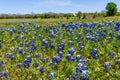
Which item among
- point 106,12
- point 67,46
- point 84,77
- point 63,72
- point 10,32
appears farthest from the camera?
point 106,12

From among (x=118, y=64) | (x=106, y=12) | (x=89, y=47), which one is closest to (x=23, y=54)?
(x=89, y=47)

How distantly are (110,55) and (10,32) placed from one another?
7150 millimetres

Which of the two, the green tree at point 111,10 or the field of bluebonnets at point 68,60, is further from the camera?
the green tree at point 111,10

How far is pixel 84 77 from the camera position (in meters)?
6.80

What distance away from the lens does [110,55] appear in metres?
9.79

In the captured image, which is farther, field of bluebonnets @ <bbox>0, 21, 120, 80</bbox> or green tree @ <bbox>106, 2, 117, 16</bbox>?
green tree @ <bbox>106, 2, 117, 16</bbox>

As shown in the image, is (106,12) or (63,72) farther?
(106,12)

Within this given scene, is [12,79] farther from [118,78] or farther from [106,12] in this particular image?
[106,12]

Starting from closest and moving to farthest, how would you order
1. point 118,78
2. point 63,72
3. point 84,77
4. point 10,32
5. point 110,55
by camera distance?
1. point 84,77
2. point 118,78
3. point 63,72
4. point 110,55
5. point 10,32

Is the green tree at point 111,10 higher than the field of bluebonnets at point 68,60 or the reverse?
the reverse

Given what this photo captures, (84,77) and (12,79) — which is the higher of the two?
(84,77)

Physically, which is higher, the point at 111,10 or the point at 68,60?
the point at 68,60

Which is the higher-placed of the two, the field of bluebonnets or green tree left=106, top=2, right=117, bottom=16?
the field of bluebonnets

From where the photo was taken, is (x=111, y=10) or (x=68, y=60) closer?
(x=68, y=60)
